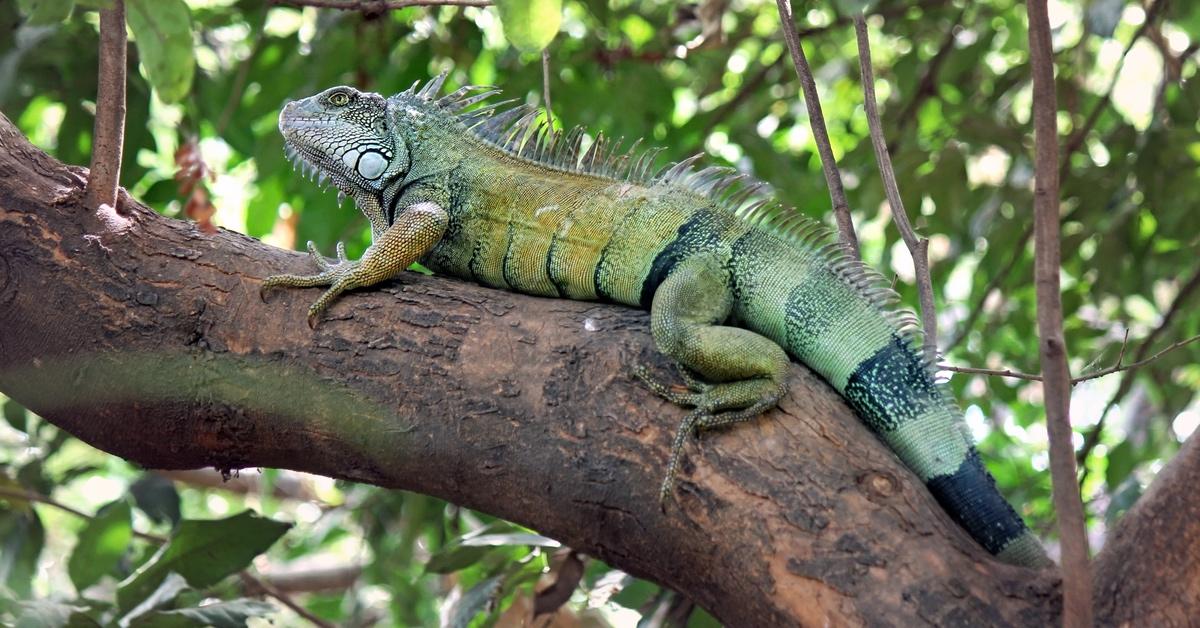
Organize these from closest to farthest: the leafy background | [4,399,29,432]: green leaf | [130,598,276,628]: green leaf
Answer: [130,598,276,628]: green leaf < the leafy background < [4,399,29,432]: green leaf

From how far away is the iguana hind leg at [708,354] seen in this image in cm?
300

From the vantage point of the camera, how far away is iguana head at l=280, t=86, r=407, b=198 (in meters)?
4.25

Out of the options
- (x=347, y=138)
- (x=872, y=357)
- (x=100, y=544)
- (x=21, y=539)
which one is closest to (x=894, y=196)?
(x=872, y=357)

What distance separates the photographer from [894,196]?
10.4 ft

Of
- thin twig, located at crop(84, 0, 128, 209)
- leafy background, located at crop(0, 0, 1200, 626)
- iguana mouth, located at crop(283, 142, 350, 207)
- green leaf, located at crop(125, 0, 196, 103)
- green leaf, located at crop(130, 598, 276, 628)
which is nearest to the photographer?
green leaf, located at crop(125, 0, 196, 103)

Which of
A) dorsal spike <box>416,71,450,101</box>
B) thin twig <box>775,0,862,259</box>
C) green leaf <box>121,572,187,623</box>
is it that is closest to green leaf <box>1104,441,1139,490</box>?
thin twig <box>775,0,862,259</box>

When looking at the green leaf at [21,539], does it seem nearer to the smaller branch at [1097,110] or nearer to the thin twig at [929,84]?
the thin twig at [929,84]

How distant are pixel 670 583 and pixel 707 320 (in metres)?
0.86

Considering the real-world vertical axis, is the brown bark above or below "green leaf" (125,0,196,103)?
below

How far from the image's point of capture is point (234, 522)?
12.7ft

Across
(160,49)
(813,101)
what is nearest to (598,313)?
(813,101)

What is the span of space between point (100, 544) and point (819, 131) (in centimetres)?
296

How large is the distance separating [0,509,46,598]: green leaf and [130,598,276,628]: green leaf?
1.51 m

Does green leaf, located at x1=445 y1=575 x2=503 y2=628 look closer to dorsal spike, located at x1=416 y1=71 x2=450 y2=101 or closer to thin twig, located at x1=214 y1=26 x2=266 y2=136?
dorsal spike, located at x1=416 y1=71 x2=450 y2=101
